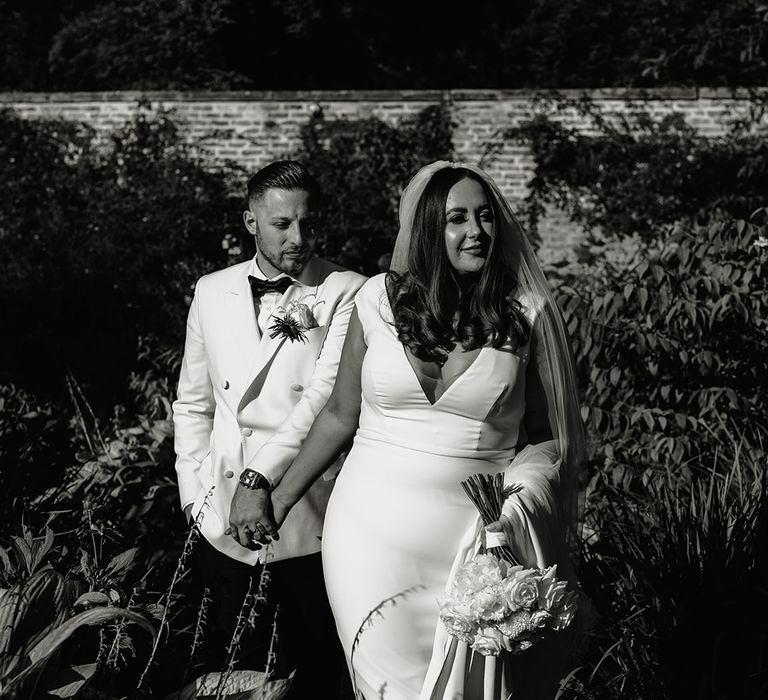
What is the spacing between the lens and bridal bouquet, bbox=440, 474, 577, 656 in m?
2.57

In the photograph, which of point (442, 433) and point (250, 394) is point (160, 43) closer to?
point (250, 394)

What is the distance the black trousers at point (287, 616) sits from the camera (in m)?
3.51

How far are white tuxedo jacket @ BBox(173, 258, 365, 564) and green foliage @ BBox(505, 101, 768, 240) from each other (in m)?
7.90

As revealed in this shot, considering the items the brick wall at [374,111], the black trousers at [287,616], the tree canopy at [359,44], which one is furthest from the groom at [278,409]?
the tree canopy at [359,44]

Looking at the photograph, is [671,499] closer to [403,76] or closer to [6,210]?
[6,210]

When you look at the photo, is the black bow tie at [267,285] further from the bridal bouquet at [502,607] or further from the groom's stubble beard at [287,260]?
the bridal bouquet at [502,607]

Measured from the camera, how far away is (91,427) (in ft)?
24.0

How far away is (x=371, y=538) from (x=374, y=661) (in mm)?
357

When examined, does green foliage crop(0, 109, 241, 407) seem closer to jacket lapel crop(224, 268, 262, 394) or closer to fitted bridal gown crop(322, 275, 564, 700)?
jacket lapel crop(224, 268, 262, 394)

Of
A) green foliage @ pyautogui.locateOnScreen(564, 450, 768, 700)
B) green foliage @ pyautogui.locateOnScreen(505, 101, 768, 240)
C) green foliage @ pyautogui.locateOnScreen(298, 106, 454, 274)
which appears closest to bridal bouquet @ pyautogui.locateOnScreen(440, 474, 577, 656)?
green foliage @ pyautogui.locateOnScreen(564, 450, 768, 700)

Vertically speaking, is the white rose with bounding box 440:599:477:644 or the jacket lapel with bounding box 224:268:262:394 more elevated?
the jacket lapel with bounding box 224:268:262:394

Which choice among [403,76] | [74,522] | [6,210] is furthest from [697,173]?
[403,76]

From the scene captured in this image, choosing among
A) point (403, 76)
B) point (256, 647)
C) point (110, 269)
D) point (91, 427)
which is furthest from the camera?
point (403, 76)

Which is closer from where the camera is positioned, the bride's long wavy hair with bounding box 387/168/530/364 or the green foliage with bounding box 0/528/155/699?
the green foliage with bounding box 0/528/155/699
